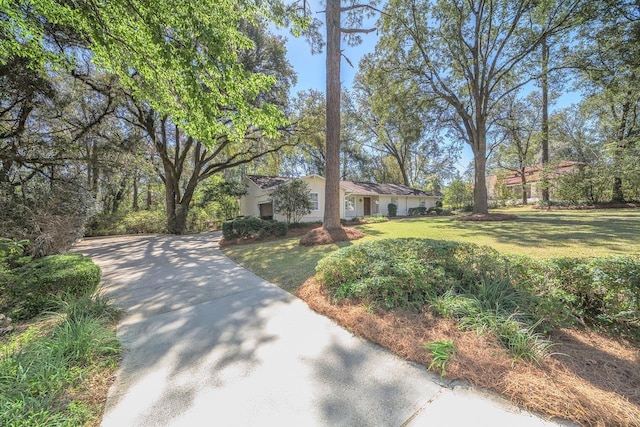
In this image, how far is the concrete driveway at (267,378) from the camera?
180 centimetres

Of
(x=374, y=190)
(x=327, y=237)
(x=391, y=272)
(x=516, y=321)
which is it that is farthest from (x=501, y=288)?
(x=374, y=190)

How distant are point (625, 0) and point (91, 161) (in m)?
20.6

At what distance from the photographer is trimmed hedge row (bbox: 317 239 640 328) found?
9.09 ft

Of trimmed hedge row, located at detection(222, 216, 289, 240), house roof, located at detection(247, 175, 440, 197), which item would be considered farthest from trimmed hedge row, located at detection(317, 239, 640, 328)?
house roof, located at detection(247, 175, 440, 197)

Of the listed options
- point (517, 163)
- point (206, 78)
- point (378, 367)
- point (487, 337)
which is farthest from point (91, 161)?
point (517, 163)

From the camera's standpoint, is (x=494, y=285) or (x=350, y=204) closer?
(x=494, y=285)

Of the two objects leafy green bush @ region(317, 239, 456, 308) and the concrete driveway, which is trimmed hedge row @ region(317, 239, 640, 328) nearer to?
leafy green bush @ region(317, 239, 456, 308)

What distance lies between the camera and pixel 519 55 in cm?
1290

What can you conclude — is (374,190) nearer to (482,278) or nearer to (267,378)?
(482,278)

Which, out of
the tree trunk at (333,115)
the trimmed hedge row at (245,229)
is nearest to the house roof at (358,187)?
the trimmed hedge row at (245,229)

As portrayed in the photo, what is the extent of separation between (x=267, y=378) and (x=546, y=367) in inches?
98.4

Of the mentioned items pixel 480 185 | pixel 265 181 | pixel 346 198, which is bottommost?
pixel 346 198

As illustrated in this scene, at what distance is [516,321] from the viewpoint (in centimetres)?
263

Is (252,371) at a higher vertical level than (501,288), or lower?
lower
